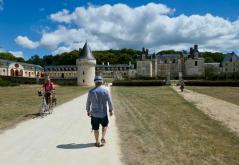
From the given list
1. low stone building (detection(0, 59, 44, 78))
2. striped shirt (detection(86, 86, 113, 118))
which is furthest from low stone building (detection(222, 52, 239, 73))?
striped shirt (detection(86, 86, 113, 118))

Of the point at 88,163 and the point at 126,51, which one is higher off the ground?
the point at 126,51

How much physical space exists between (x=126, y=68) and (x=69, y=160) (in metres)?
107

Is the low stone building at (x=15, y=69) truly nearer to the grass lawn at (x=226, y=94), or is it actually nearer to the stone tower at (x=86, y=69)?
the stone tower at (x=86, y=69)

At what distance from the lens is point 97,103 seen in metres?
7.64

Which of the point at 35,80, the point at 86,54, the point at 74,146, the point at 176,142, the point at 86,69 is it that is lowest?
the point at 176,142

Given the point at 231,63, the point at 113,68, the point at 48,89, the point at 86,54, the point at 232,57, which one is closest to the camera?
the point at 48,89

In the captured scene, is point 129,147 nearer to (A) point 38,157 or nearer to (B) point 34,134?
(A) point 38,157

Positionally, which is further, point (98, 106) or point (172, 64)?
point (172, 64)

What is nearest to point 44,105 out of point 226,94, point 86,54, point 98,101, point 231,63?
point 98,101

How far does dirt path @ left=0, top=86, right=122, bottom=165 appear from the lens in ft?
20.7

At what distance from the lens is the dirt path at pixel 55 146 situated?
6.30m

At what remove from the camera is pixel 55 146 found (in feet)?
24.6

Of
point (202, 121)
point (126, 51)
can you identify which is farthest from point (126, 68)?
point (202, 121)

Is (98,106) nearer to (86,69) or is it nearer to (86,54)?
(86,69)
